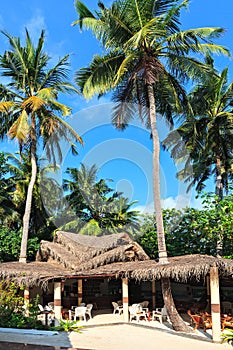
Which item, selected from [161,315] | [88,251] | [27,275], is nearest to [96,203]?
[88,251]

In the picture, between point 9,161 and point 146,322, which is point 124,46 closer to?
point 146,322

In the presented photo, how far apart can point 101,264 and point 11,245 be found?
8747 mm

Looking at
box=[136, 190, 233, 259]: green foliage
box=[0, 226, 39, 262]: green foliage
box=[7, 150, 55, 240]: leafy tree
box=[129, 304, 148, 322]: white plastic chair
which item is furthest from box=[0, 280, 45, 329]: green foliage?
box=[7, 150, 55, 240]: leafy tree

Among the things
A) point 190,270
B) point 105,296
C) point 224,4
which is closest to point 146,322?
point 190,270

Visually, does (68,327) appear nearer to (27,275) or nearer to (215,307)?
(27,275)

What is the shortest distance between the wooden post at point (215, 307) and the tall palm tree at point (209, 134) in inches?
328

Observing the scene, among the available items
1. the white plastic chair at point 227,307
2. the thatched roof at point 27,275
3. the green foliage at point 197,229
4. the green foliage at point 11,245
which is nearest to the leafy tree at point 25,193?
the green foliage at point 11,245

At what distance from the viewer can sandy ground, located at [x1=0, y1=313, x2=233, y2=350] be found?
9477 mm

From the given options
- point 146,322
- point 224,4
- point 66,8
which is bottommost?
point 146,322

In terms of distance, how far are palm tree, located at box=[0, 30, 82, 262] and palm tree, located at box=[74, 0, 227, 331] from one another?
4.46m

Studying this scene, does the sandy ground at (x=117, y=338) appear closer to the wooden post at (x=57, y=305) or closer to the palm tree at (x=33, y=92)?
the wooden post at (x=57, y=305)

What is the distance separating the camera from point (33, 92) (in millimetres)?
18938

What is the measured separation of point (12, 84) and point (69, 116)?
356 cm

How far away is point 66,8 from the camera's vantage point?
14.0 metres
